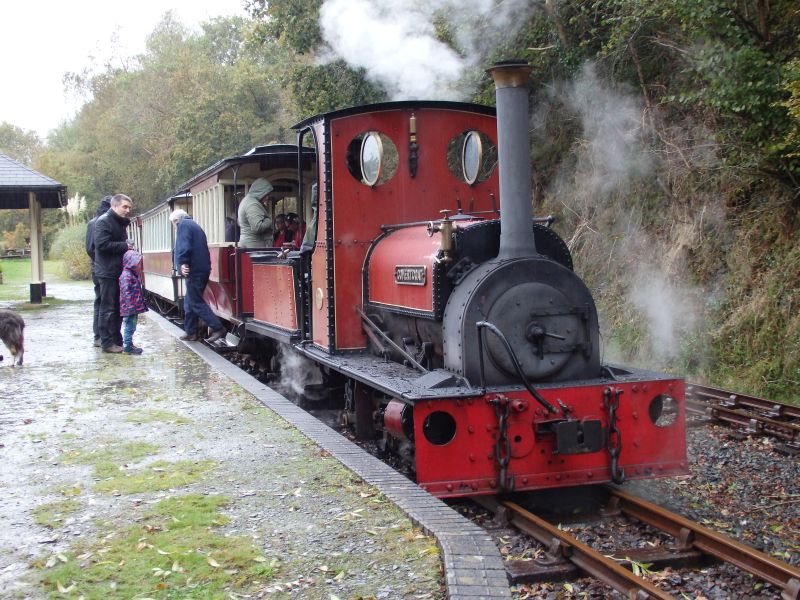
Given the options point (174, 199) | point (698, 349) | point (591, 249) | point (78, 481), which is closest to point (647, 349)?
point (698, 349)

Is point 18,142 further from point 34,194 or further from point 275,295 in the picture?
point 275,295

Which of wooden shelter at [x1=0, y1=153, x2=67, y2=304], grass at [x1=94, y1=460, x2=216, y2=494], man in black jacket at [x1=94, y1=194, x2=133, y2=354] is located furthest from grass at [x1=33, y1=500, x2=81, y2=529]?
wooden shelter at [x1=0, y1=153, x2=67, y2=304]

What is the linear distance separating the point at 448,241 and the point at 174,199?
37.3ft

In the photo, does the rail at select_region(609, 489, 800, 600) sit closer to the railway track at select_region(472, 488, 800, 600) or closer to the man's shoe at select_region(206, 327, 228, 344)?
the railway track at select_region(472, 488, 800, 600)

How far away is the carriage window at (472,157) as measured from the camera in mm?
6672

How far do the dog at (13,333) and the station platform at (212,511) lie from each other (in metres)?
2.27

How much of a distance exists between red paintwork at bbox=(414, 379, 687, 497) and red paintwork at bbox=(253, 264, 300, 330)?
10.8 ft

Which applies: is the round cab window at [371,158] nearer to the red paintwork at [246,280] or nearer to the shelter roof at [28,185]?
the red paintwork at [246,280]

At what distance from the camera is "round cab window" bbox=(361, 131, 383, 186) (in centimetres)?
645

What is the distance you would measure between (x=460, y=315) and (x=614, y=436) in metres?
1.22

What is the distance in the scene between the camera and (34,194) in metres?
19.8

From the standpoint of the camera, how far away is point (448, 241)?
5281 mm

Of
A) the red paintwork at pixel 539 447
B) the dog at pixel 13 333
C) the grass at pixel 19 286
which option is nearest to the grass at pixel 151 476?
the red paintwork at pixel 539 447

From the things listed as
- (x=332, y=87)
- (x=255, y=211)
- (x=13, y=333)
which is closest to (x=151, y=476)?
(x=255, y=211)
